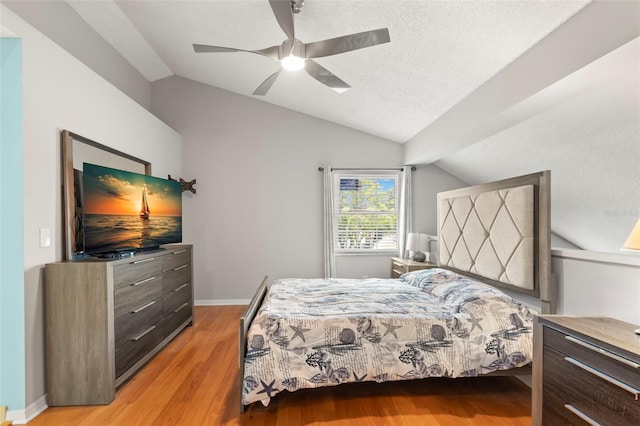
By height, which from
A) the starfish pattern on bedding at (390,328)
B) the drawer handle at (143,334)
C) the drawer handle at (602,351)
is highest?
the drawer handle at (602,351)

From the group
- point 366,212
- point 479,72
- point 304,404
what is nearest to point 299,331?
point 304,404

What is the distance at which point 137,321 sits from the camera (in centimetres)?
269

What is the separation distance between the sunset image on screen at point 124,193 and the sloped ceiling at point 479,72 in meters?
1.46

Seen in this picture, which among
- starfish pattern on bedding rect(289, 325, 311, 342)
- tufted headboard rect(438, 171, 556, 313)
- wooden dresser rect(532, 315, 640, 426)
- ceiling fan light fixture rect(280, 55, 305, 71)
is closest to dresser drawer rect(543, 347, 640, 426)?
wooden dresser rect(532, 315, 640, 426)

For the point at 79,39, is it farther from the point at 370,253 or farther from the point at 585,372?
the point at 585,372

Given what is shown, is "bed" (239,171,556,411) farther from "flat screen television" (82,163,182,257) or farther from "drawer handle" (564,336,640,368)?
"flat screen television" (82,163,182,257)


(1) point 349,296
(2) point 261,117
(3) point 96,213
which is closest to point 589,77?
(1) point 349,296

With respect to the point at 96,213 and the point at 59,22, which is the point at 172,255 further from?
the point at 59,22

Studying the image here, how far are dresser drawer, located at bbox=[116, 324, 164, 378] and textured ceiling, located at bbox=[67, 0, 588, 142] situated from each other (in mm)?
2971

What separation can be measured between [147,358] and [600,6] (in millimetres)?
4068

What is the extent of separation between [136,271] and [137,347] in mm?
663

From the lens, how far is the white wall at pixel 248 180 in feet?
15.5

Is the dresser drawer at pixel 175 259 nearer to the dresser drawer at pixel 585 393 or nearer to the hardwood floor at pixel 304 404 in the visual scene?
the hardwood floor at pixel 304 404

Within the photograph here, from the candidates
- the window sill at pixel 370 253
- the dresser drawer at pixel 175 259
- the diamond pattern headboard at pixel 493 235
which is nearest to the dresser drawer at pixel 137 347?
the dresser drawer at pixel 175 259
